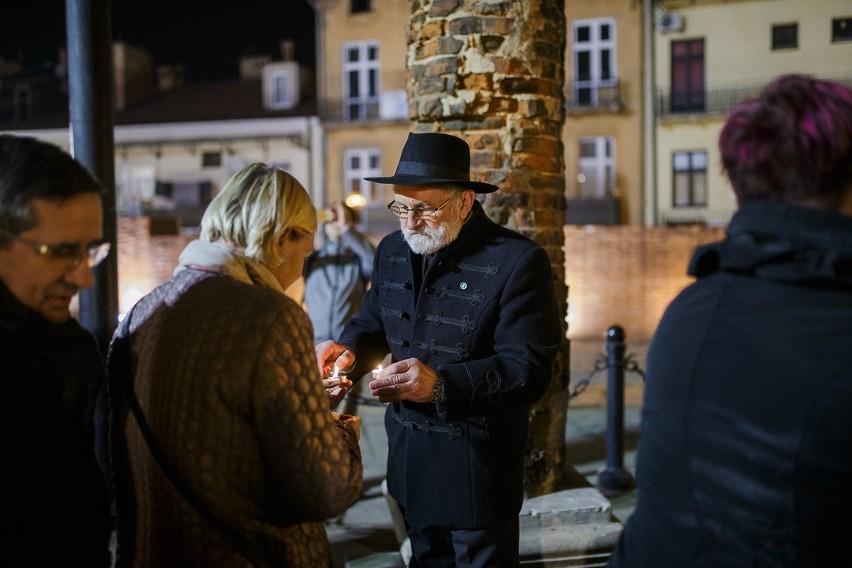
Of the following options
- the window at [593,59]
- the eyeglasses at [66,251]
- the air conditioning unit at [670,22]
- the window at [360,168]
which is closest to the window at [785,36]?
the air conditioning unit at [670,22]

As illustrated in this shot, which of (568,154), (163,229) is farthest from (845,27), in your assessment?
(163,229)

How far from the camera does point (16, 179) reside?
1.52m

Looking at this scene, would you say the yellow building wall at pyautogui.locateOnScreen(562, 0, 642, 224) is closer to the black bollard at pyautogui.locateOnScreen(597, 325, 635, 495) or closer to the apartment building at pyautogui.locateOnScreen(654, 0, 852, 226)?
the apartment building at pyautogui.locateOnScreen(654, 0, 852, 226)

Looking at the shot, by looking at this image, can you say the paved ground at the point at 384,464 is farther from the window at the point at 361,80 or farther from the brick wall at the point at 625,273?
the window at the point at 361,80

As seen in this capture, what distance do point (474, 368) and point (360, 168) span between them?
78.9 feet

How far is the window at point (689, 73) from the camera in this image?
24094 millimetres

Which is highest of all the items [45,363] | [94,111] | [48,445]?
[94,111]

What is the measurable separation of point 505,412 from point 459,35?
196cm

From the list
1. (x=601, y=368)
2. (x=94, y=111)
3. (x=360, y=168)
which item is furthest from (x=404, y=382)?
(x=360, y=168)

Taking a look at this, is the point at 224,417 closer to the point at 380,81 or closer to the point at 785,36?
the point at 380,81

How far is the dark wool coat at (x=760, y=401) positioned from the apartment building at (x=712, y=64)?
2372 centimetres

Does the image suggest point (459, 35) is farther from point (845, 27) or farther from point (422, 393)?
point (845, 27)

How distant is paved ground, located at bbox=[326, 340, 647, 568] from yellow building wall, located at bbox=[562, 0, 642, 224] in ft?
43.2

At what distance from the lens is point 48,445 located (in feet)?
5.00
